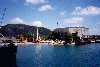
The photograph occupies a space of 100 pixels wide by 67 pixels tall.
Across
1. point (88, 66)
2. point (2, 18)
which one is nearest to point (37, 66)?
point (88, 66)

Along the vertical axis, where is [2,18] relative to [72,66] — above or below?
above

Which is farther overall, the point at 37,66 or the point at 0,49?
the point at 0,49

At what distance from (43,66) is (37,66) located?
84.4 inches

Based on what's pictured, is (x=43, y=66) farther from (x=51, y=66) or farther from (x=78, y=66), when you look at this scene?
(x=78, y=66)

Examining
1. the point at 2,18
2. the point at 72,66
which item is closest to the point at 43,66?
the point at 72,66

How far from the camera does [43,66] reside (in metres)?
58.2

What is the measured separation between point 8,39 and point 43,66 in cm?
6153

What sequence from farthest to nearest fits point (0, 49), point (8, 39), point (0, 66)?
point (8, 39) → point (0, 49) → point (0, 66)

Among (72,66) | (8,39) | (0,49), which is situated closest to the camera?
(72,66)

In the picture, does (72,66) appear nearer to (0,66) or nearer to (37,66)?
(37,66)

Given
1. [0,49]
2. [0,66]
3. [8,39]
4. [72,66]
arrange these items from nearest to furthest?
[0,66], [72,66], [0,49], [8,39]

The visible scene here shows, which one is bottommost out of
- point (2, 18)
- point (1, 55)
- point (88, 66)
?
point (88, 66)

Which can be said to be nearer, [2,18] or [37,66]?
[37,66]

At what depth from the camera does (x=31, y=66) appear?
5784cm
